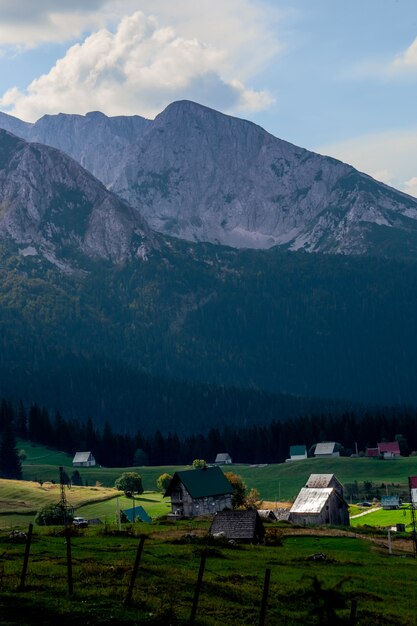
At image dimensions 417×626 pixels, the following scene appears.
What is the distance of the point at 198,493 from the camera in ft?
410

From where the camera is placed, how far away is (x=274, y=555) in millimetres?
72250

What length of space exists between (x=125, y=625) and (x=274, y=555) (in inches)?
1376

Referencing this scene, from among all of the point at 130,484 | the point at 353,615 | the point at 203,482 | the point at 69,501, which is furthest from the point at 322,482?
the point at 353,615

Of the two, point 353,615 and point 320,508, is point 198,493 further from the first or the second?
point 353,615

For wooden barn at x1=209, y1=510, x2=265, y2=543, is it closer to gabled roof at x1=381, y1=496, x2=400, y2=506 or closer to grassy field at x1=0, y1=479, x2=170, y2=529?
grassy field at x1=0, y1=479, x2=170, y2=529

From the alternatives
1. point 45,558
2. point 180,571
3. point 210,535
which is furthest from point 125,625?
point 210,535

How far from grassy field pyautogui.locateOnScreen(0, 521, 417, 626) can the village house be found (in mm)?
39954

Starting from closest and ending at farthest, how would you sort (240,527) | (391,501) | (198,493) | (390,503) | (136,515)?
(240,527) < (136,515) < (198,493) < (390,503) < (391,501)

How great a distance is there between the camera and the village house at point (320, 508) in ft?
409

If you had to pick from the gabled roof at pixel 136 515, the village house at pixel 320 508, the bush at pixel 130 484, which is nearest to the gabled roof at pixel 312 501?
the village house at pixel 320 508

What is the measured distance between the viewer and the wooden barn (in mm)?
83812

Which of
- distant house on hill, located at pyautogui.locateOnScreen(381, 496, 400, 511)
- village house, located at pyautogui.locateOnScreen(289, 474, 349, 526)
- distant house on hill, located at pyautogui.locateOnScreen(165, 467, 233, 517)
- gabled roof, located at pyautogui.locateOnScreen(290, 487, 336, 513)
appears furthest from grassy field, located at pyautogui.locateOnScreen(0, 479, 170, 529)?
distant house on hill, located at pyautogui.locateOnScreen(381, 496, 400, 511)

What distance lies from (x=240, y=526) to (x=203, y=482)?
4273 cm

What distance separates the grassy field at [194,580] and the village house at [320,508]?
131 ft
